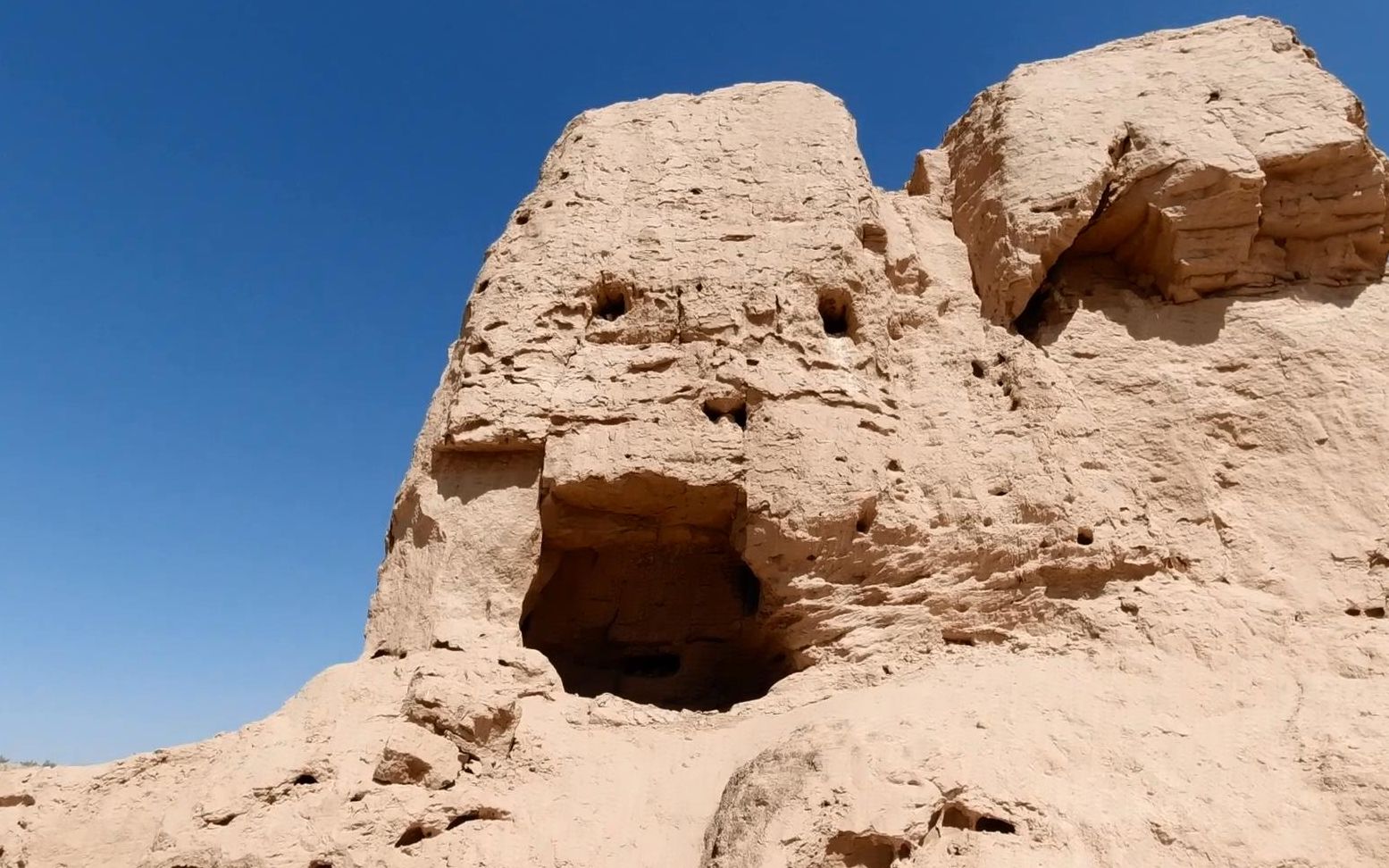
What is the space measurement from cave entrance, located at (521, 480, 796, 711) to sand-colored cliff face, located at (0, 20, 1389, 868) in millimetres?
34

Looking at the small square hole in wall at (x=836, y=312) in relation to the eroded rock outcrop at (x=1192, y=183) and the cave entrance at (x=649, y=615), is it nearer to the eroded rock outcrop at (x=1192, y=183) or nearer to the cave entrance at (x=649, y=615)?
the eroded rock outcrop at (x=1192, y=183)

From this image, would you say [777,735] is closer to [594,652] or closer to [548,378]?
[594,652]

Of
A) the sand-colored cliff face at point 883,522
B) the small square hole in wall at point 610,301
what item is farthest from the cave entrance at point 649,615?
the small square hole in wall at point 610,301

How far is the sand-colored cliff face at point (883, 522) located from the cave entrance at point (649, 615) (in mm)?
34

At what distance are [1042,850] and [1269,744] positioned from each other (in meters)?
1.52

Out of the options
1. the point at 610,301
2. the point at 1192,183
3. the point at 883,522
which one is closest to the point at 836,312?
the point at 610,301

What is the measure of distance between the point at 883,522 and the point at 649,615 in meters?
2.28

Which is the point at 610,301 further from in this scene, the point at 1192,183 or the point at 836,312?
the point at 1192,183

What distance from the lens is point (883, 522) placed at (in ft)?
23.9

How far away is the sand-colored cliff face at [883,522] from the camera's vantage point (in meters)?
5.42

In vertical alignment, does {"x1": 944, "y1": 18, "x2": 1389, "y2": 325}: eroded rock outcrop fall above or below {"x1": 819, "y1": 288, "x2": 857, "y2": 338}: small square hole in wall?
above

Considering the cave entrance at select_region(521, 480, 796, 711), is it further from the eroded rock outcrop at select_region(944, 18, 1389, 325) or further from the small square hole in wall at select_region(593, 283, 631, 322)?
the eroded rock outcrop at select_region(944, 18, 1389, 325)

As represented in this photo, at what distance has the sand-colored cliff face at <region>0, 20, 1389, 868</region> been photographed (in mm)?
5418

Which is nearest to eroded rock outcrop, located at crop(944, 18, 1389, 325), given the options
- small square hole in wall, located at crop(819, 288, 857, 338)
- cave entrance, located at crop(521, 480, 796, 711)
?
small square hole in wall, located at crop(819, 288, 857, 338)
